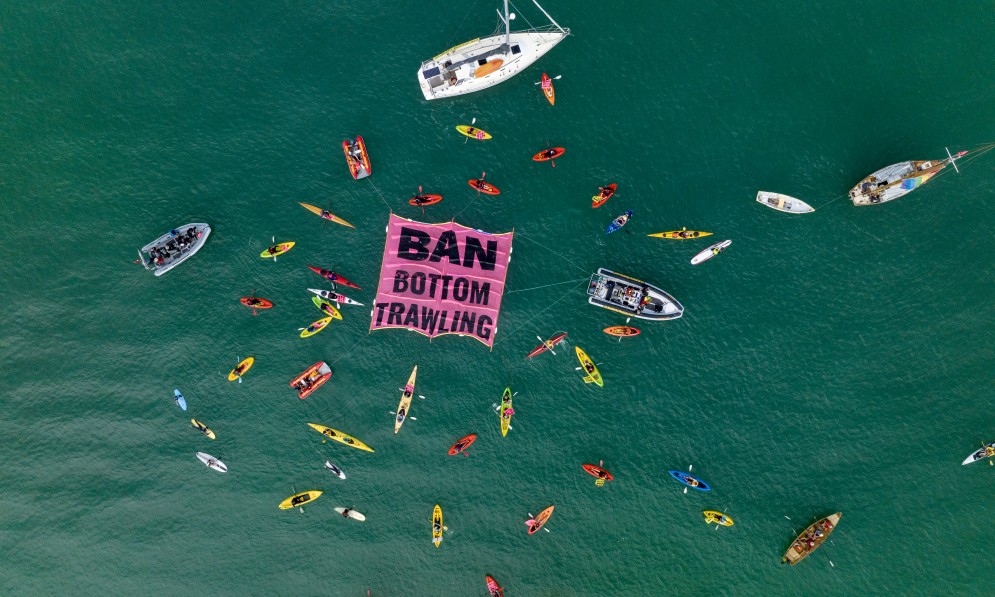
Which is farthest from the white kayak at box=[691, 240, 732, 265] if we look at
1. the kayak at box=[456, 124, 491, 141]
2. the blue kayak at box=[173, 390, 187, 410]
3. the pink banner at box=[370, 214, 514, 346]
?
the blue kayak at box=[173, 390, 187, 410]

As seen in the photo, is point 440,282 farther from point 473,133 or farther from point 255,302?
point 255,302

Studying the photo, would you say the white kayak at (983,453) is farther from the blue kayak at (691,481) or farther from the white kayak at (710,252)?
the white kayak at (710,252)

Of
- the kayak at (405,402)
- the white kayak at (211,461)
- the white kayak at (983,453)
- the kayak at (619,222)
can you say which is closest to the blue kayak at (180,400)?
the white kayak at (211,461)

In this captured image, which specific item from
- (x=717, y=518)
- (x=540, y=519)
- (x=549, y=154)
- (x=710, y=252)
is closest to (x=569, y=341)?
(x=710, y=252)

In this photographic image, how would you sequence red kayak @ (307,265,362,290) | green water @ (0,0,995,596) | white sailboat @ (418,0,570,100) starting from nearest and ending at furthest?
white sailboat @ (418,0,570,100) → red kayak @ (307,265,362,290) → green water @ (0,0,995,596)

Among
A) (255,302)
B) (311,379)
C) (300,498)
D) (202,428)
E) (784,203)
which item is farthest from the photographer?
(202,428)

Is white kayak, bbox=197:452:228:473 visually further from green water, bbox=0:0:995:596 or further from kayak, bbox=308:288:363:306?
kayak, bbox=308:288:363:306
